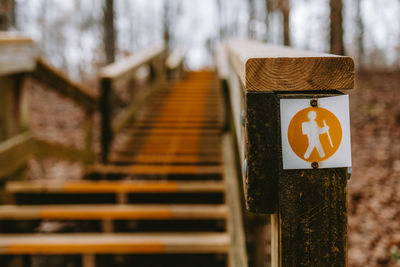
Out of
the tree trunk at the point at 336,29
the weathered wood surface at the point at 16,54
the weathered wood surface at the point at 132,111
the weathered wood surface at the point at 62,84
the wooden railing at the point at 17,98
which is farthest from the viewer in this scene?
the tree trunk at the point at 336,29

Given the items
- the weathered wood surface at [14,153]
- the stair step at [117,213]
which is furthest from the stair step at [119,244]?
the weathered wood surface at [14,153]

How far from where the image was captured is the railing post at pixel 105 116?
367 centimetres

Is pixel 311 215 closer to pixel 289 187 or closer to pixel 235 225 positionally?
pixel 289 187

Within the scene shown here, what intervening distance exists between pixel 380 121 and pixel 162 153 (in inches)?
204

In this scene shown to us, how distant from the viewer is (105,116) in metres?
3.84

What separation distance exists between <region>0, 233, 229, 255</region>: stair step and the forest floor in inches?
69.1

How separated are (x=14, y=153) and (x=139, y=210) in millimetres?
1149

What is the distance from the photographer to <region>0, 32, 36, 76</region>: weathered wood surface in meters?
2.43

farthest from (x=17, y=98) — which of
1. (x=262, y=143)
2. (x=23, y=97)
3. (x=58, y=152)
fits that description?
(x=262, y=143)

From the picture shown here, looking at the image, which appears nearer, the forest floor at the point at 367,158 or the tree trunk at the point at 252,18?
the forest floor at the point at 367,158

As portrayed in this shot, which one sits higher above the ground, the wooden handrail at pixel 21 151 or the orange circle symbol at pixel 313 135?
the orange circle symbol at pixel 313 135

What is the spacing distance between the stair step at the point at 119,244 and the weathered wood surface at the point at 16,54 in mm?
1250

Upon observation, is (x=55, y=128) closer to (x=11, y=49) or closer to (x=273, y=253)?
(x=11, y=49)

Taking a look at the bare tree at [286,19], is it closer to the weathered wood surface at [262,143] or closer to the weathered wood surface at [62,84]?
the weathered wood surface at [62,84]
